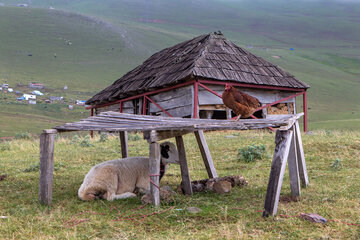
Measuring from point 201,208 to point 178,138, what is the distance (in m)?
1.57

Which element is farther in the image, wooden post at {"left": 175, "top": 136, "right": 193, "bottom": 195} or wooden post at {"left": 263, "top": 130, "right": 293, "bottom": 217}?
wooden post at {"left": 175, "top": 136, "right": 193, "bottom": 195}

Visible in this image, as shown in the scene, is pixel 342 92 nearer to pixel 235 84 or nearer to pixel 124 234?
pixel 235 84

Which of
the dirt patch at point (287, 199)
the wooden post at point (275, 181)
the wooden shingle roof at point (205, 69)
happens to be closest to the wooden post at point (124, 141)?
the dirt patch at point (287, 199)

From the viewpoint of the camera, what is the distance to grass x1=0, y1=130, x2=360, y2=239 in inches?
184

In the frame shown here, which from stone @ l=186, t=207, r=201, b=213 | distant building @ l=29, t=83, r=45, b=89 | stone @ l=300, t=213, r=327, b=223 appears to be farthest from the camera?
distant building @ l=29, t=83, r=45, b=89

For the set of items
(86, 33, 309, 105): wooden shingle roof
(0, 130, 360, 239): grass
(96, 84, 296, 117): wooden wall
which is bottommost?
(0, 130, 360, 239): grass

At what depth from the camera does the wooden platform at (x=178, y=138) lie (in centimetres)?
524

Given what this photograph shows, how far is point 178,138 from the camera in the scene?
698 centimetres

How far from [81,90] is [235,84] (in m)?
46.5

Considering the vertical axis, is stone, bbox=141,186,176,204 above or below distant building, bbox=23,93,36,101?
below

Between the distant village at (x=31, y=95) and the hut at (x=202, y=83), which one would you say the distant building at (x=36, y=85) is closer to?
the distant village at (x=31, y=95)

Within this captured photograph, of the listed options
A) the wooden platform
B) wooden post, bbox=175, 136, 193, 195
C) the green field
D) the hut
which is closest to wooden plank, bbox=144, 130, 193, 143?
the wooden platform

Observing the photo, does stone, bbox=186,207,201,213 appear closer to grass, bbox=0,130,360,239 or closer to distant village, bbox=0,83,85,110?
grass, bbox=0,130,360,239

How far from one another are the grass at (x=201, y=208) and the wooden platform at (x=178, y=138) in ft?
0.96
